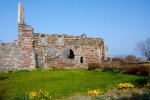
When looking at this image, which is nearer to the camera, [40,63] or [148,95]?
[148,95]

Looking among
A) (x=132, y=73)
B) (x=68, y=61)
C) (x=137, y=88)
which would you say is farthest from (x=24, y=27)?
(x=137, y=88)

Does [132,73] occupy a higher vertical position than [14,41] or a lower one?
lower

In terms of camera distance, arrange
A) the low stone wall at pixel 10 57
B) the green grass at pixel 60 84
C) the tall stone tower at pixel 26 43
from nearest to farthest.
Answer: the green grass at pixel 60 84 < the low stone wall at pixel 10 57 < the tall stone tower at pixel 26 43

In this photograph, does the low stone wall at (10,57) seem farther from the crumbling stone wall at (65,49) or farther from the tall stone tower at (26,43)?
the crumbling stone wall at (65,49)

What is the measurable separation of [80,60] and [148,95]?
92.3 ft

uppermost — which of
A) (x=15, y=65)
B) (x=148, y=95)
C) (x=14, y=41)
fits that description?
(x=14, y=41)

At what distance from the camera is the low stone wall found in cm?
3312

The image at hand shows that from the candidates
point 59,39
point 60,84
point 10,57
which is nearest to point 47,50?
point 59,39

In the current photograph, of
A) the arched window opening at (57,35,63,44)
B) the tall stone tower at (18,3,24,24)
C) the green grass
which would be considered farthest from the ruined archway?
the green grass

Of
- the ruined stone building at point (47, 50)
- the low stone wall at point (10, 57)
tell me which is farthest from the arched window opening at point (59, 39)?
the low stone wall at point (10, 57)

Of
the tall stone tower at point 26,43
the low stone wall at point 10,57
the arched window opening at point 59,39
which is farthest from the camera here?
the arched window opening at point 59,39

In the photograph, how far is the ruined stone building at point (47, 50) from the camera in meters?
33.7

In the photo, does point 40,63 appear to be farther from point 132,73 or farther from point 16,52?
point 132,73

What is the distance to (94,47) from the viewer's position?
42188 mm
